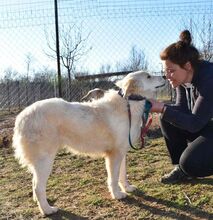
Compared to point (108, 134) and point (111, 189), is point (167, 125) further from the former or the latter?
point (111, 189)

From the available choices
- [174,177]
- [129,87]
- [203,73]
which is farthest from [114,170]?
[203,73]

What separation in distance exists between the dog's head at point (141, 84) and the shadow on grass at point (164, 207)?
1.04 m

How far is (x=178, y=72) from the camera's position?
3.41 meters

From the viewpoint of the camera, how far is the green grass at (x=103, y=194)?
3.44 meters

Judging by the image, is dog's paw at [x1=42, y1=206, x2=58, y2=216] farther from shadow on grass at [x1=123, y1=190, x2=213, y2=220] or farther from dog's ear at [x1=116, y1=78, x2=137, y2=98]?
dog's ear at [x1=116, y1=78, x2=137, y2=98]

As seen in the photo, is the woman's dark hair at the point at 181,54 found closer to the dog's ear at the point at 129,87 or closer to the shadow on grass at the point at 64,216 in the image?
the dog's ear at the point at 129,87

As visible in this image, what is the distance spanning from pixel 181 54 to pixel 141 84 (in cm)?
79

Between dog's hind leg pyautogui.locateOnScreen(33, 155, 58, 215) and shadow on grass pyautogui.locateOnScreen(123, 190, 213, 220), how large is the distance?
0.75 metres

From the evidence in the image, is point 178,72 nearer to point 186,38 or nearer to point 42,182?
point 186,38

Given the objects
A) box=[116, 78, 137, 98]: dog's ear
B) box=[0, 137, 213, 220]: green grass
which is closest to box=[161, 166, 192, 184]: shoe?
box=[0, 137, 213, 220]: green grass

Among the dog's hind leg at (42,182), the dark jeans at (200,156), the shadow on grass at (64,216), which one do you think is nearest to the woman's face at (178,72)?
the dark jeans at (200,156)

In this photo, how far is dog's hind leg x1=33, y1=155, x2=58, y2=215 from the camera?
11.8ft

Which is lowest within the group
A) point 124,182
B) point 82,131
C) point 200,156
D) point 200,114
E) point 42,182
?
point 124,182

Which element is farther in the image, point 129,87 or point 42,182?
point 129,87
